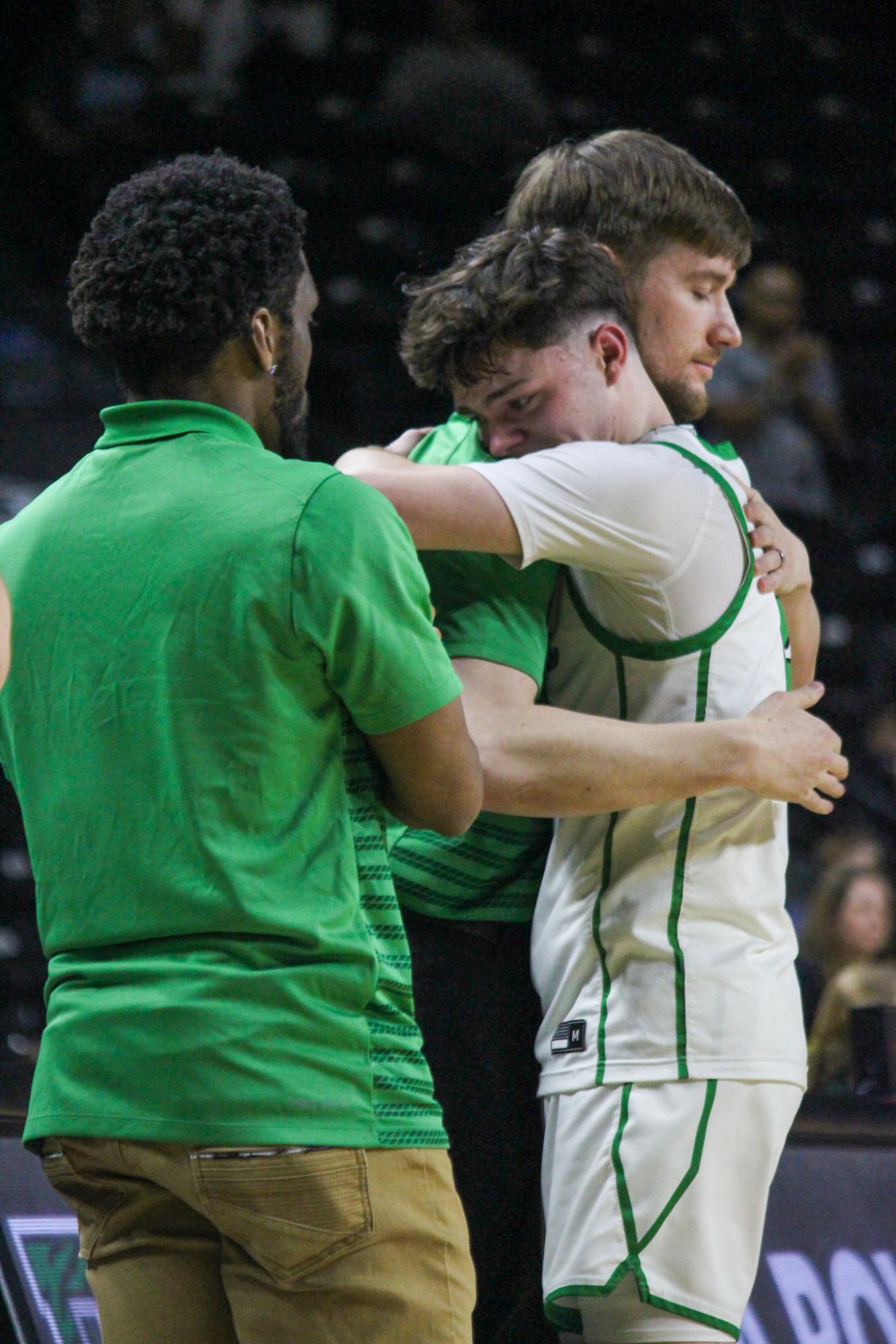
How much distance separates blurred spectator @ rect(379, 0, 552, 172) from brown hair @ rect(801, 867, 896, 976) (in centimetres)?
277

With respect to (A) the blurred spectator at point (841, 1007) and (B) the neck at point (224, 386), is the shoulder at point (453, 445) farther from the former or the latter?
(A) the blurred spectator at point (841, 1007)

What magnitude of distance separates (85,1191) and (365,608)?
55 centimetres

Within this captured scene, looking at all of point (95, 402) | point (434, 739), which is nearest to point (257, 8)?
point (95, 402)

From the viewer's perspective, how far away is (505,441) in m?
2.01

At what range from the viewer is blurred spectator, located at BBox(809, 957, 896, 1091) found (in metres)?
4.18

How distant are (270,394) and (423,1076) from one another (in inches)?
24.8

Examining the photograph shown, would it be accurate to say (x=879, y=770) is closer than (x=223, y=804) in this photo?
No

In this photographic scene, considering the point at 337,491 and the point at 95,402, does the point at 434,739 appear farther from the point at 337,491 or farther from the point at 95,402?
the point at 95,402

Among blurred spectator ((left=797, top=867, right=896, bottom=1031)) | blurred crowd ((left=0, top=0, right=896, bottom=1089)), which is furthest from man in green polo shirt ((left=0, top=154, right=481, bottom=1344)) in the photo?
blurred spectator ((left=797, top=867, right=896, bottom=1031))

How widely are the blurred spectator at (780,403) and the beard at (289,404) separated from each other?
15.1 feet

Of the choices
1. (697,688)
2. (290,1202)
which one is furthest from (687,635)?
(290,1202)

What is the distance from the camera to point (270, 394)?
1.54m

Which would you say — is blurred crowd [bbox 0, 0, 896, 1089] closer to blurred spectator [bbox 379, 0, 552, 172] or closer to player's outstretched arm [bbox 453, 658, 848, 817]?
blurred spectator [bbox 379, 0, 552, 172]

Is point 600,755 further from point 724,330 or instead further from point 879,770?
point 879,770
